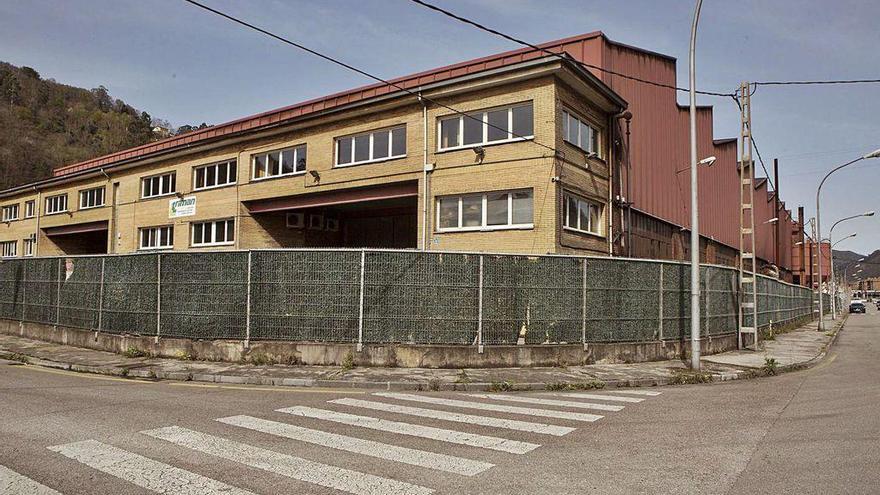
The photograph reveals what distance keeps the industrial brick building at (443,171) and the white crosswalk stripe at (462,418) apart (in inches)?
394

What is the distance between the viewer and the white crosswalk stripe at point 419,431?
19.1ft

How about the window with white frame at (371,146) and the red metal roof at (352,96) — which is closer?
the red metal roof at (352,96)

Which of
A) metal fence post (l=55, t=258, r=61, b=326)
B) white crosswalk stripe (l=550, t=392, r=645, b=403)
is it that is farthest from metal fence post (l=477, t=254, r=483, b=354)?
metal fence post (l=55, t=258, r=61, b=326)

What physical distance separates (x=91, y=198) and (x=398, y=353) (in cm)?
3280

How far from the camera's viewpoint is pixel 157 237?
30.8 m

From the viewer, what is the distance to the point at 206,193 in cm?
2830

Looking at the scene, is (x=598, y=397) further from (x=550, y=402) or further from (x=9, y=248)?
(x=9, y=248)

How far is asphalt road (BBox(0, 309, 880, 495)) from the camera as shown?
15.0ft

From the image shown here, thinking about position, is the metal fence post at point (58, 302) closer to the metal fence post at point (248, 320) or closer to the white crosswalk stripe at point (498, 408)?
the metal fence post at point (248, 320)

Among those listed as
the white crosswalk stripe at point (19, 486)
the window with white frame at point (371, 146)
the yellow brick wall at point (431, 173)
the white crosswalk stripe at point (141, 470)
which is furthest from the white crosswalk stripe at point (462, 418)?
the window with white frame at point (371, 146)

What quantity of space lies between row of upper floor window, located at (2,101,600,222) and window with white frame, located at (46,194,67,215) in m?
10.2

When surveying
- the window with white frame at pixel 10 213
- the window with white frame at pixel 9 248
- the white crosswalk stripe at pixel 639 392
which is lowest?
the white crosswalk stripe at pixel 639 392

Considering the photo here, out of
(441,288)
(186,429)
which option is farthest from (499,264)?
(186,429)

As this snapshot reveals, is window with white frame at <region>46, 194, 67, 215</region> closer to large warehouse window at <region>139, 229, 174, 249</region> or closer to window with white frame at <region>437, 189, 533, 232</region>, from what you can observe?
large warehouse window at <region>139, 229, 174, 249</region>
